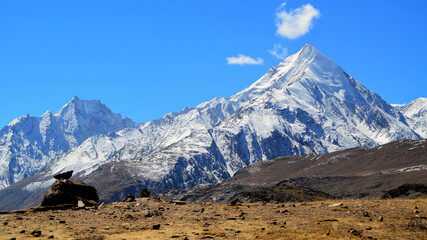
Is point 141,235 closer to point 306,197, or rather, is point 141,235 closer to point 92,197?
point 92,197

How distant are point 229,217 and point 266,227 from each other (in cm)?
417

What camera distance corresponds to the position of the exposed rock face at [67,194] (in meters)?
32.1

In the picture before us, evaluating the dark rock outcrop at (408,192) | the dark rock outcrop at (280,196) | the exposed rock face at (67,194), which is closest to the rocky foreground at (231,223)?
the exposed rock face at (67,194)

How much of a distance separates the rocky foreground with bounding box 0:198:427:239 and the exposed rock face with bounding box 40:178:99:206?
4900mm

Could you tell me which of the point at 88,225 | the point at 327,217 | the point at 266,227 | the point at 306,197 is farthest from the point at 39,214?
the point at 306,197

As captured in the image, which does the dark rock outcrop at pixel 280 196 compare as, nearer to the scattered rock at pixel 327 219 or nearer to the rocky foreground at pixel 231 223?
the rocky foreground at pixel 231 223

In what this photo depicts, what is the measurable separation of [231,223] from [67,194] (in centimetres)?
1682

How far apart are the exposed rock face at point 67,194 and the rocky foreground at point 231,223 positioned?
4900mm

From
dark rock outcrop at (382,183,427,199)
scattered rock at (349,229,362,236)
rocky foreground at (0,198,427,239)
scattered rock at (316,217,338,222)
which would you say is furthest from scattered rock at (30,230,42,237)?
dark rock outcrop at (382,183,427,199)

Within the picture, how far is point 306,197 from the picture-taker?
124 ft

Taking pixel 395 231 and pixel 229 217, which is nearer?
pixel 395 231

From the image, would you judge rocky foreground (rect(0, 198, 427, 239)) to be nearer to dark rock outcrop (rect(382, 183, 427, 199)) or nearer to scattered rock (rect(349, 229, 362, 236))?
scattered rock (rect(349, 229, 362, 236))

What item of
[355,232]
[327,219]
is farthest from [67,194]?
[355,232]

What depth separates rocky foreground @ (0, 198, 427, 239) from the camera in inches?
686
